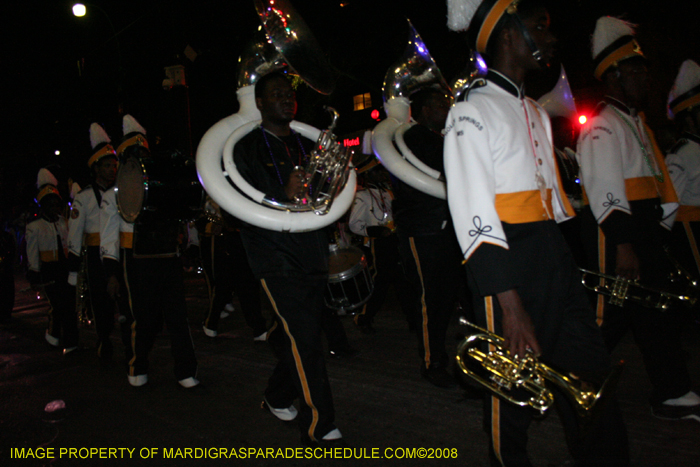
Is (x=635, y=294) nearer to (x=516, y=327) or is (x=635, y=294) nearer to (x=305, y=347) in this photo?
(x=516, y=327)

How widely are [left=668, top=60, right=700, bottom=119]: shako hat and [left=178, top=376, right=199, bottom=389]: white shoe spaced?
179 inches

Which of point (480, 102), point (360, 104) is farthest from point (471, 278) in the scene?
point (360, 104)

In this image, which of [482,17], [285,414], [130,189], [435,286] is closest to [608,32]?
[482,17]

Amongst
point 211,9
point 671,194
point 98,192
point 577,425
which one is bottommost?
point 577,425

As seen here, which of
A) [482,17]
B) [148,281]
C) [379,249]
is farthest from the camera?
[379,249]

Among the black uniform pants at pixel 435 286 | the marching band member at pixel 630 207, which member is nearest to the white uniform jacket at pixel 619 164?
the marching band member at pixel 630 207

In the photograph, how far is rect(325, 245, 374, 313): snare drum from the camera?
5289 mm

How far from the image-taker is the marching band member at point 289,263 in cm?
297

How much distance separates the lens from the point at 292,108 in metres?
3.32

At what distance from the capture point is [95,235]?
5.60m

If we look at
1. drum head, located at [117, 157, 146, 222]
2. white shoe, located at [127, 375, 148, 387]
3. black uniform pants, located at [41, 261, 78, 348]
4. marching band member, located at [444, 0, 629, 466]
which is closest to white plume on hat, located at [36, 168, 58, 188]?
black uniform pants, located at [41, 261, 78, 348]

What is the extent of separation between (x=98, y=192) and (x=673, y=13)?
961 centimetres

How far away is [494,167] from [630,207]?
5.07 feet

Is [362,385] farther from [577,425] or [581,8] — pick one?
[581,8]
